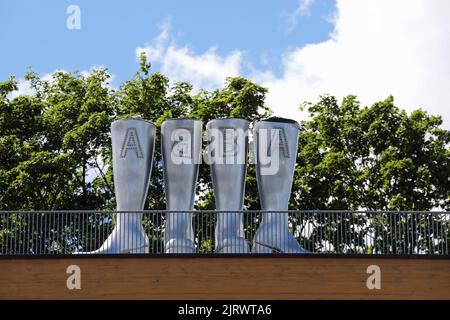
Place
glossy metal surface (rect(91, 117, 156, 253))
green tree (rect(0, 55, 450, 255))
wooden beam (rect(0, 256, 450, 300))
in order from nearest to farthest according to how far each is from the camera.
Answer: wooden beam (rect(0, 256, 450, 300)) < glossy metal surface (rect(91, 117, 156, 253)) < green tree (rect(0, 55, 450, 255))

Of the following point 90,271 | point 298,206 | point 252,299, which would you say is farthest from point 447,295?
point 298,206

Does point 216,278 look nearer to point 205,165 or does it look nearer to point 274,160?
point 274,160

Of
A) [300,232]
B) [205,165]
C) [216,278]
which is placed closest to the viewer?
[216,278]

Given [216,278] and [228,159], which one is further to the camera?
[228,159]

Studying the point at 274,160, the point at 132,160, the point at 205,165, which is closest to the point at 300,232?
the point at 274,160

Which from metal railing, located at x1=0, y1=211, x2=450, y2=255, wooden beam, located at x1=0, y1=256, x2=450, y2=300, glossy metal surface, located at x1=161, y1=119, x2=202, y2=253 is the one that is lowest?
wooden beam, located at x1=0, y1=256, x2=450, y2=300

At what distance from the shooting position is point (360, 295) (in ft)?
85.9

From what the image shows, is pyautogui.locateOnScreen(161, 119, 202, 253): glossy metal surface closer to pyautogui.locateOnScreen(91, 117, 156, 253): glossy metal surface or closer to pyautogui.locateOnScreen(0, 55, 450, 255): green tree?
pyautogui.locateOnScreen(91, 117, 156, 253): glossy metal surface

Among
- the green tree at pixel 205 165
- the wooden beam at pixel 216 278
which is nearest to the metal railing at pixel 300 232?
the wooden beam at pixel 216 278

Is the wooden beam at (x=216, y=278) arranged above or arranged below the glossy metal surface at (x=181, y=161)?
below

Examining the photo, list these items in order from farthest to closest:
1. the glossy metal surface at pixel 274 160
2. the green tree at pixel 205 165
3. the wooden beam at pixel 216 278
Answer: the green tree at pixel 205 165
the glossy metal surface at pixel 274 160
the wooden beam at pixel 216 278

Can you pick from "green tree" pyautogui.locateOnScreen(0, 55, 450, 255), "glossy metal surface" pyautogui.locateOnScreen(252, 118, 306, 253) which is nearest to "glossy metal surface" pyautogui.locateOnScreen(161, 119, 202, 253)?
"glossy metal surface" pyautogui.locateOnScreen(252, 118, 306, 253)

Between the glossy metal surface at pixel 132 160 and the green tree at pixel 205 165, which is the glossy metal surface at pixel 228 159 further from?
the green tree at pixel 205 165
